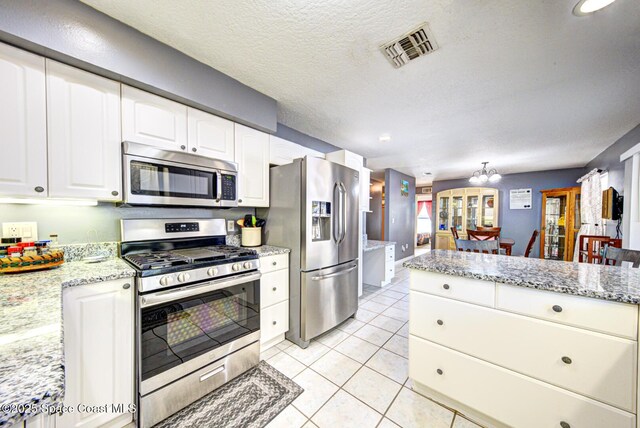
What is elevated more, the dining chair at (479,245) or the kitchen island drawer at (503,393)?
the dining chair at (479,245)

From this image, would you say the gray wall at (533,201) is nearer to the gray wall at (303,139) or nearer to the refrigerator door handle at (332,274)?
the gray wall at (303,139)

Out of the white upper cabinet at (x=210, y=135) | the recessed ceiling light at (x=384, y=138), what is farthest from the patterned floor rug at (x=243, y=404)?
the recessed ceiling light at (x=384, y=138)

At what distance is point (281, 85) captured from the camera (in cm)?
202

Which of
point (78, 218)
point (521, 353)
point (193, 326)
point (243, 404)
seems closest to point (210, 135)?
point (78, 218)

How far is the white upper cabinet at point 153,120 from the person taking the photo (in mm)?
1550

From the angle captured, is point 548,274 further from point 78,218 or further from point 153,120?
point 78,218

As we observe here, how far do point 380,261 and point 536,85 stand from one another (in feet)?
9.64

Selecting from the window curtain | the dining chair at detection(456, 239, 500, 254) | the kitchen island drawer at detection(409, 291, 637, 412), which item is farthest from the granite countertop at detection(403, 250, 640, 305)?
the window curtain

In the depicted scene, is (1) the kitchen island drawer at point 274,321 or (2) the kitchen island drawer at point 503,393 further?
(1) the kitchen island drawer at point 274,321

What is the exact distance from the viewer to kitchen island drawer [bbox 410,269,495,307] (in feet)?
4.43

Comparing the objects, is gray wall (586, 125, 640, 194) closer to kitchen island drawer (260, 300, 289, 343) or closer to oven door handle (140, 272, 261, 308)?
kitchen island drawer (260, 300, 289, 343)

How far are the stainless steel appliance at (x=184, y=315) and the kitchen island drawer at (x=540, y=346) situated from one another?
1.36m

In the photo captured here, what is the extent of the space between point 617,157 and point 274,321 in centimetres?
522

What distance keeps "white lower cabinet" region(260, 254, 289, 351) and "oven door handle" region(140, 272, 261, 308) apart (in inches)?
10.7
